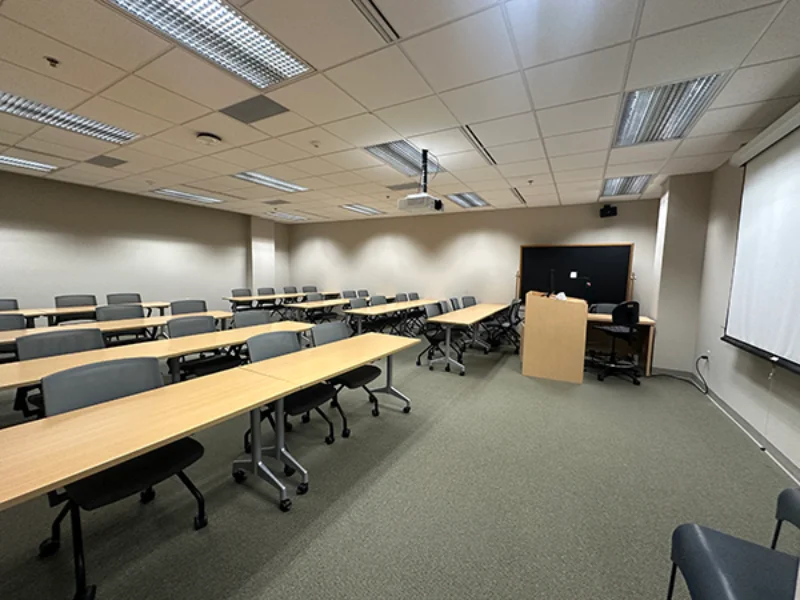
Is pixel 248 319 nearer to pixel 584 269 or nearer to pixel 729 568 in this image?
pixel 729 568

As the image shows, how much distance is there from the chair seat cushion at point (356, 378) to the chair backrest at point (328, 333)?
0.44 m

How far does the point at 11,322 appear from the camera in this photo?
359 cm

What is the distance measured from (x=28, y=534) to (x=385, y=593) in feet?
6.40

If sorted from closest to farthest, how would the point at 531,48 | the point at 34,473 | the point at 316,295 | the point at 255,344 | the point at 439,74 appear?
1. the point at 34,473
2. the point at 531,48
3. the point at 439,74
4. the point at 255,344
5. the point at 316,295

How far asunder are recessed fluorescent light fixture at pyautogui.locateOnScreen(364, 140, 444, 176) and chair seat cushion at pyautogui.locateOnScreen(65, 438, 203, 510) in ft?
10.9

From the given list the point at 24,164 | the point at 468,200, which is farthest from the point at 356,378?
the point at 24,164

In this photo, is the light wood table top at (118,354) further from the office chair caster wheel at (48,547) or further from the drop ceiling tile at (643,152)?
the drop ceiling tile at (643,152)

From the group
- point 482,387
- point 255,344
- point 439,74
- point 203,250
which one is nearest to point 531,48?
point 439,74

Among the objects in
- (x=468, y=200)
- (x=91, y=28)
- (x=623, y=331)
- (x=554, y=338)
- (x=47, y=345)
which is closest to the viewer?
(x=91, y=28)

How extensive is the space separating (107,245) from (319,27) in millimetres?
6944

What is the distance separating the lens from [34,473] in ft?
3.55

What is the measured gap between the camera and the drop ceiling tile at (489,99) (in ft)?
7.82

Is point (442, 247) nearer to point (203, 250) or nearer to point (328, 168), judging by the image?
point (328, 168)

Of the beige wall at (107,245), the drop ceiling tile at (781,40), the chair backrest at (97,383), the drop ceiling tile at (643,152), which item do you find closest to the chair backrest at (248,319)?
the chair backrest at (97,383)
